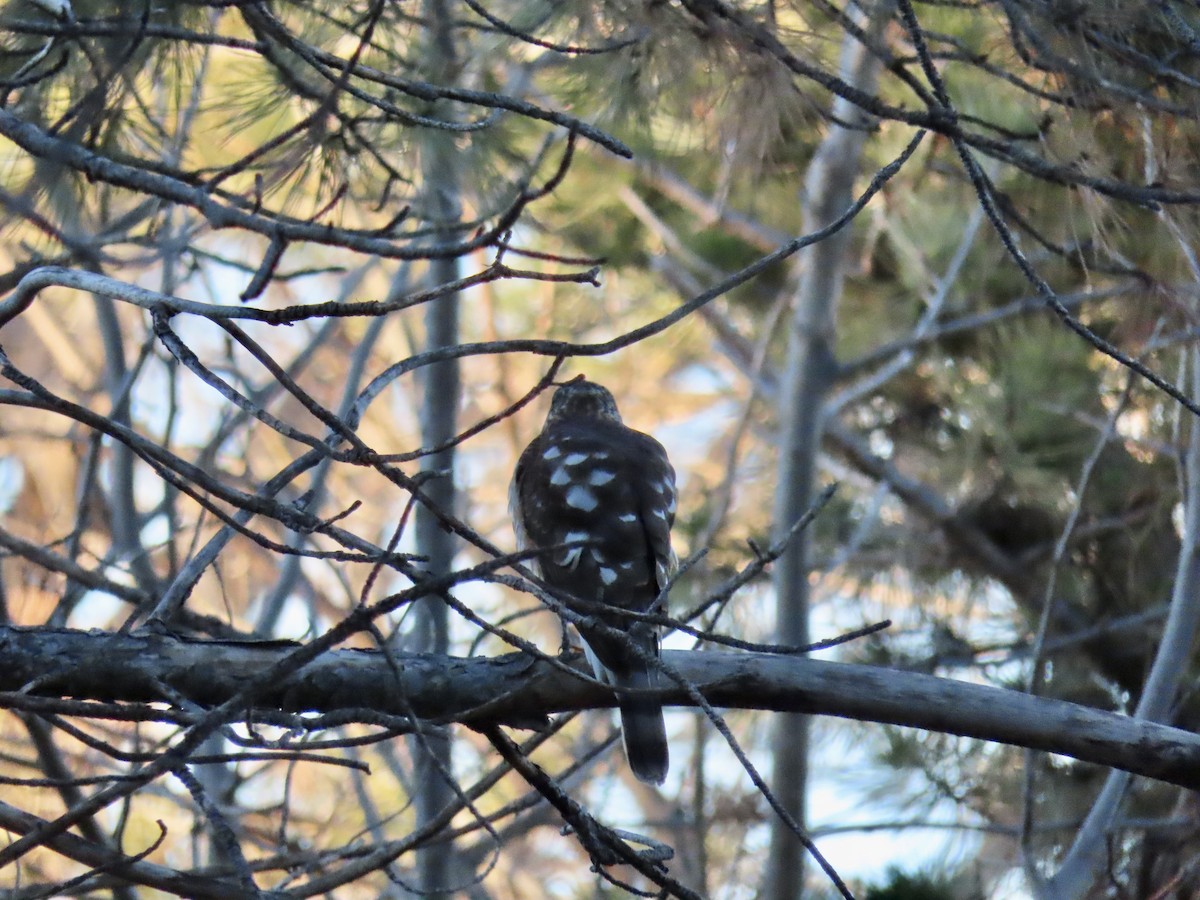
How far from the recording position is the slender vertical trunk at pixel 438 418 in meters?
3.53

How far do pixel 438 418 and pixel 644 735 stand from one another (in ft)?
4.95

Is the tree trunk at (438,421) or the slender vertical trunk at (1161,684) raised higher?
the tree trunk at (438,421)

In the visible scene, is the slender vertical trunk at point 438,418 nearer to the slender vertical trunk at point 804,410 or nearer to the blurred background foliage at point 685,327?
the blurred background foliage at point 685,327

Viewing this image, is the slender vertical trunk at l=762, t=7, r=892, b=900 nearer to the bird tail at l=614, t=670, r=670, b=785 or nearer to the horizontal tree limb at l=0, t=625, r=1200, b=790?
the bird tail at l=614, t=670, r=670, b=785

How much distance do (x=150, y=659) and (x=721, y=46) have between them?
6.03 feet

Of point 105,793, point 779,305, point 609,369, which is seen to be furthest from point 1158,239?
point 609,369

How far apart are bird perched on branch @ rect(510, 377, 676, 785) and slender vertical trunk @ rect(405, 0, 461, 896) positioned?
27cm

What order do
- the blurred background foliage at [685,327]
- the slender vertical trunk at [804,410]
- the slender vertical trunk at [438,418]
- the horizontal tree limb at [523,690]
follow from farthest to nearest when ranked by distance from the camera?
the slender vertical trunk at [804,410], the slender vertical trunk at [438,418], the blurred background foliage at [685,327], the horizontal tree limb at [523,690]

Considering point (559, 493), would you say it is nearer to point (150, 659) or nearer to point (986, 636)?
point (150, 659)

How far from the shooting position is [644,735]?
3084 millimetres

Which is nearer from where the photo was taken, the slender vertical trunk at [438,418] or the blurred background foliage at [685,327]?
the blurred background foliage at [685,327]

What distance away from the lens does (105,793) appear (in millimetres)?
1876

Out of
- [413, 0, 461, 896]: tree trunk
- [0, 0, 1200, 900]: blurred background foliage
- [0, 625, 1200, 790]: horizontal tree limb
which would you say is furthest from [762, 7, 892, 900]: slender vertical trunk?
[0, 625, 1200, 790]: horizontal tree limb

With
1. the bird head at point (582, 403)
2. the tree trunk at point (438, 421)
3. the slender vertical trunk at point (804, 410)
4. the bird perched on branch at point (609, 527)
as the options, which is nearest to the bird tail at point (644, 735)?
the bird perched on branch at point (609, 527)
